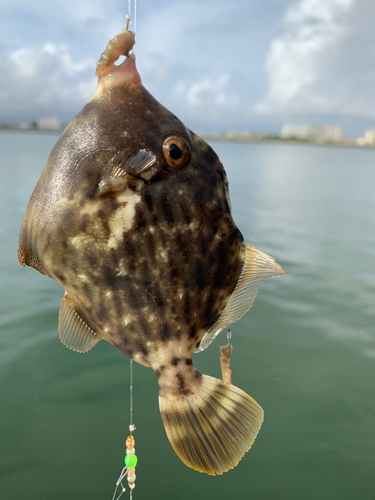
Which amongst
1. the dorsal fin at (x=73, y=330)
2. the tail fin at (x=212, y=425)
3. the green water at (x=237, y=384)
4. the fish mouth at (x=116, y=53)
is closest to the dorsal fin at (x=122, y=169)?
the fish mouth at (x=116, y=53)

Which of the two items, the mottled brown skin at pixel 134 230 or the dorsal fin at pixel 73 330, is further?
the dorsal fin at pixel 73 330

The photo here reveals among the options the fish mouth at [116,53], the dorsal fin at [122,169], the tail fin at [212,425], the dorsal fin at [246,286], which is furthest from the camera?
the dorsal fin at [246,286]

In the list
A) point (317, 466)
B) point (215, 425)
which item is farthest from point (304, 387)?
point (215, 425)

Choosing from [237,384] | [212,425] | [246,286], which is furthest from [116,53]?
[237,384]

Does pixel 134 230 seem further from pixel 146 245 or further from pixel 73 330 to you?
pixel 73 330

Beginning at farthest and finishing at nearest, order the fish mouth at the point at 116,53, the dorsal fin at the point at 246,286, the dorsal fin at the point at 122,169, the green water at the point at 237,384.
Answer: the green water at the point at 237,384 → the dorsal fin at the point at 246,286 → the fish mouth at the point at 116,53 → the dorsal fin at the point at 122,169

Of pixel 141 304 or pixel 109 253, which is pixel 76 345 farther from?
pixel 109 253

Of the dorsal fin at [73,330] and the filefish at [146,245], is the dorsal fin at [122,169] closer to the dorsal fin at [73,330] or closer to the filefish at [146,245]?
the filefish at [146,245]

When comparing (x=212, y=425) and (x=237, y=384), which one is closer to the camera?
→ (x=212, y=425)
